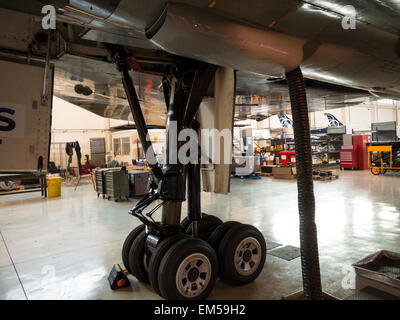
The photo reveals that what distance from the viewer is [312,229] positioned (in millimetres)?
1972

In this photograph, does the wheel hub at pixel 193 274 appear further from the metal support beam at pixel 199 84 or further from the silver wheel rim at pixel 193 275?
the metal support beam at pixel 199 84

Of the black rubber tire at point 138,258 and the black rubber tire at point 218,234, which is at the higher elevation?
the black rubber tire at point 218,234

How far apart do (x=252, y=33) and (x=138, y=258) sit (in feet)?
8.29

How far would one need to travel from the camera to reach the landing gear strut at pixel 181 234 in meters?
2.55

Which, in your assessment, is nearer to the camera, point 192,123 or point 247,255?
point 247,255

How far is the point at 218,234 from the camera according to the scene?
3.09 m

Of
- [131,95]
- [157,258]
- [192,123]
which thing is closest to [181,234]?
[157,258]

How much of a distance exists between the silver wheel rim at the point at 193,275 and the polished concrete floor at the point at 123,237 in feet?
1.04

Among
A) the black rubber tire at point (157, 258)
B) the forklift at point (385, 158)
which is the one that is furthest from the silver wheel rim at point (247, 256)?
the forklift at point (385, 158)

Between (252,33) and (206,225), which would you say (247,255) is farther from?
(252,33)

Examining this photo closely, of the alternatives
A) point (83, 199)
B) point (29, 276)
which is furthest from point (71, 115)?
point (29, 276)

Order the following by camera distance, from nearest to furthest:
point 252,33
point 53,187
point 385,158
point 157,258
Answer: point 252,33
point 157,258
point 53,187
point 385,158
